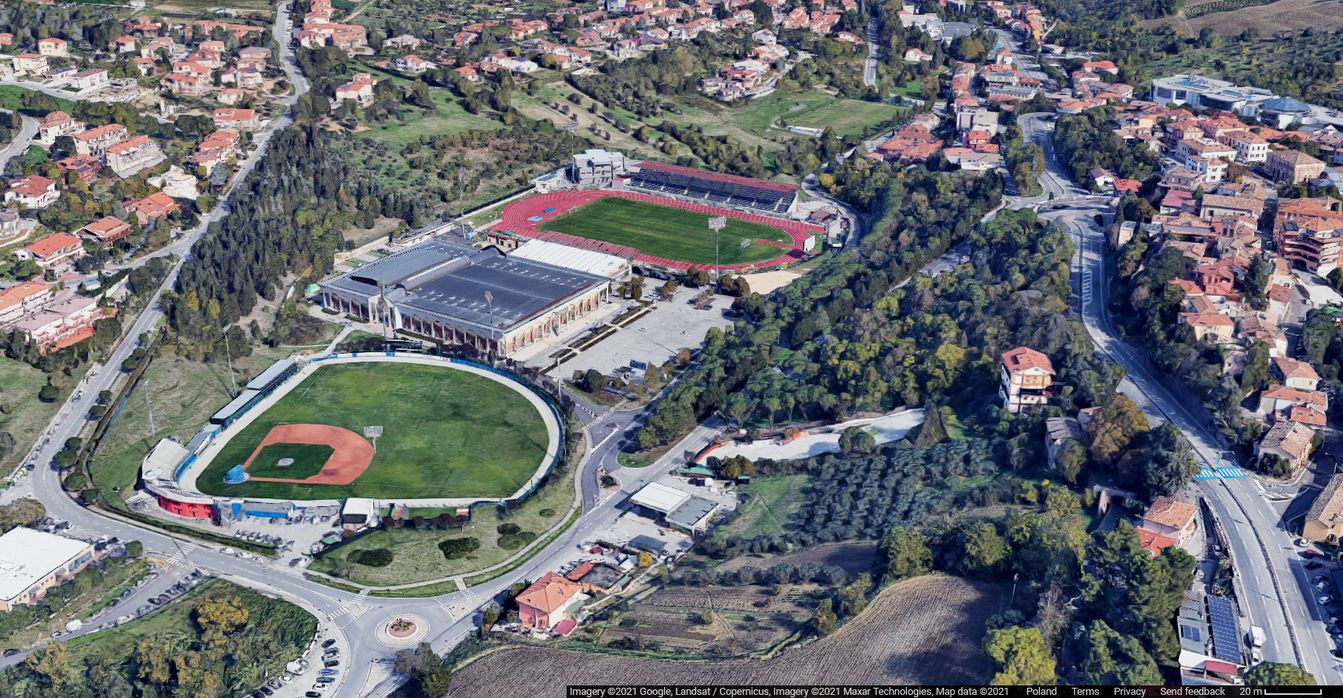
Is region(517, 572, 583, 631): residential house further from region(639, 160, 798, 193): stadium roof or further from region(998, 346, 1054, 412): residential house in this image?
region(639, 160, 798, 193): stadium roof

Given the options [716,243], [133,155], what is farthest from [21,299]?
[716,243]

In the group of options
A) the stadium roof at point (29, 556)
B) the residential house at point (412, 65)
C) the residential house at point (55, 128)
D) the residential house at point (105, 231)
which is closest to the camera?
the stadium roof at point (29, 556)

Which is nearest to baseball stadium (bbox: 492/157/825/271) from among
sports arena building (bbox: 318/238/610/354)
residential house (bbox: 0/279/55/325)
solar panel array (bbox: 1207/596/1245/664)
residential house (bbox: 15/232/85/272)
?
sports arena building (bbox: 318/238/610/354)

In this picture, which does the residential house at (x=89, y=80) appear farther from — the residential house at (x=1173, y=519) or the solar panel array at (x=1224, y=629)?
the solar panel array at (x=1224, y=629)

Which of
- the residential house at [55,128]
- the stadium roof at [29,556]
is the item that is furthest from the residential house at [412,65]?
the stadium roof at [29,556]

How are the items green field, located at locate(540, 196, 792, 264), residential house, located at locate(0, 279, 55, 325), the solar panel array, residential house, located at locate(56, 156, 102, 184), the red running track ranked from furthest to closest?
residential house, located at locate(56, 156, 102, 184) → green field, located at locate(540, 196, 792, 264) → the red running track → residential house, located at locate(0, 279, 55, 325) → the solar panel array

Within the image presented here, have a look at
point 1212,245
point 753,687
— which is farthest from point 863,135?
point 753,687
